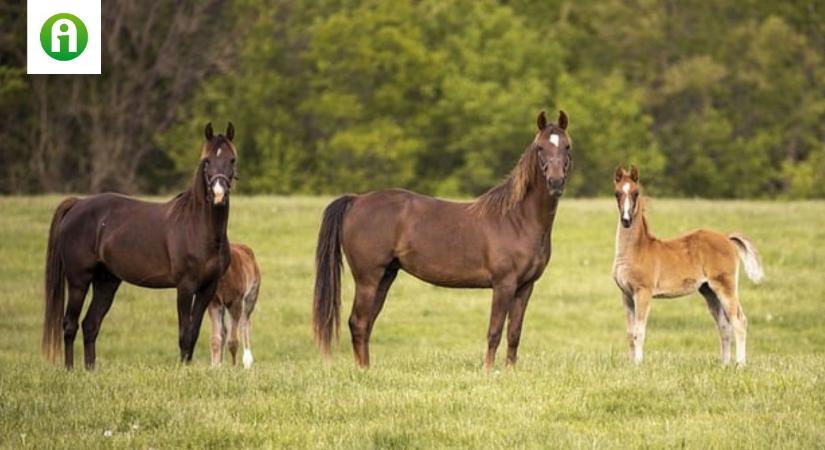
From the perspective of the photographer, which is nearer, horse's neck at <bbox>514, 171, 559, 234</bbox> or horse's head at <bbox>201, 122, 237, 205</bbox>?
horse's head at <bbox>201, 122, 237, 205</bbox>

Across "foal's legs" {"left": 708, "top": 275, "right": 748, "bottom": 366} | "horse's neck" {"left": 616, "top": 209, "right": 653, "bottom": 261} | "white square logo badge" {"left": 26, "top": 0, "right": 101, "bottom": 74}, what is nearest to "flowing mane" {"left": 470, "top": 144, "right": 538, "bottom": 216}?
"horse's neck" {"left": 616, "top": 209, "right": 653, "bottom": 261}

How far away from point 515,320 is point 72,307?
4.61 m

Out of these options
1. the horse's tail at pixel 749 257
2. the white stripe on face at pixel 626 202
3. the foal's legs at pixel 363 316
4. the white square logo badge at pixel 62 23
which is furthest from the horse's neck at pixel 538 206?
the white square logo badge at pixel 62 23

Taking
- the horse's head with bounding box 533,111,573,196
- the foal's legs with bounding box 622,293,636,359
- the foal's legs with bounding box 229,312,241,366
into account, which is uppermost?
the horse's head with bounding box 533,111,573,196

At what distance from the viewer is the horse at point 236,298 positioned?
55.1 feet

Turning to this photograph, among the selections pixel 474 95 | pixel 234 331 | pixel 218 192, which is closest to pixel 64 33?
pixel 234 331

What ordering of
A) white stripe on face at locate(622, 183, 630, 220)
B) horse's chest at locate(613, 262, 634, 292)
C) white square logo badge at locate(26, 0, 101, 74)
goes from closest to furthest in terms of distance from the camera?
1. white stripe on face at locate(622, 183, 630, 220)
2. horse's chest at locate(613, 262, 634, 292)
3. white square logo badge at locate(26, 0, 101, 74)

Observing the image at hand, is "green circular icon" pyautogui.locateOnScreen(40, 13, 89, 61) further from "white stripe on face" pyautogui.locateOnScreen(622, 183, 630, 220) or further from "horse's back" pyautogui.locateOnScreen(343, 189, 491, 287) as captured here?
"white stripe on face" pyautogui.locateOnScreen(622, 183, 630, 220)

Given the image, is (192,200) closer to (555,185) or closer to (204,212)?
(204,212)

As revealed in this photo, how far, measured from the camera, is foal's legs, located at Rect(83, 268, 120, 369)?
15.2 metres

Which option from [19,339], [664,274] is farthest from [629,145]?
[664,274]

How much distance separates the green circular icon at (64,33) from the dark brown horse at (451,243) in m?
11.1

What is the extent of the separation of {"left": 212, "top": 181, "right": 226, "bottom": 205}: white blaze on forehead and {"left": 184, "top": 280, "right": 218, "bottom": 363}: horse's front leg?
1115 mm

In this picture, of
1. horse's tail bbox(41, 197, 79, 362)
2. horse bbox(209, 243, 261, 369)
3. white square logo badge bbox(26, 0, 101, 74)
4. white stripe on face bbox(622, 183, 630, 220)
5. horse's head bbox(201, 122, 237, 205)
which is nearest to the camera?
horse's head bbox(201, 122, 237, 205)
